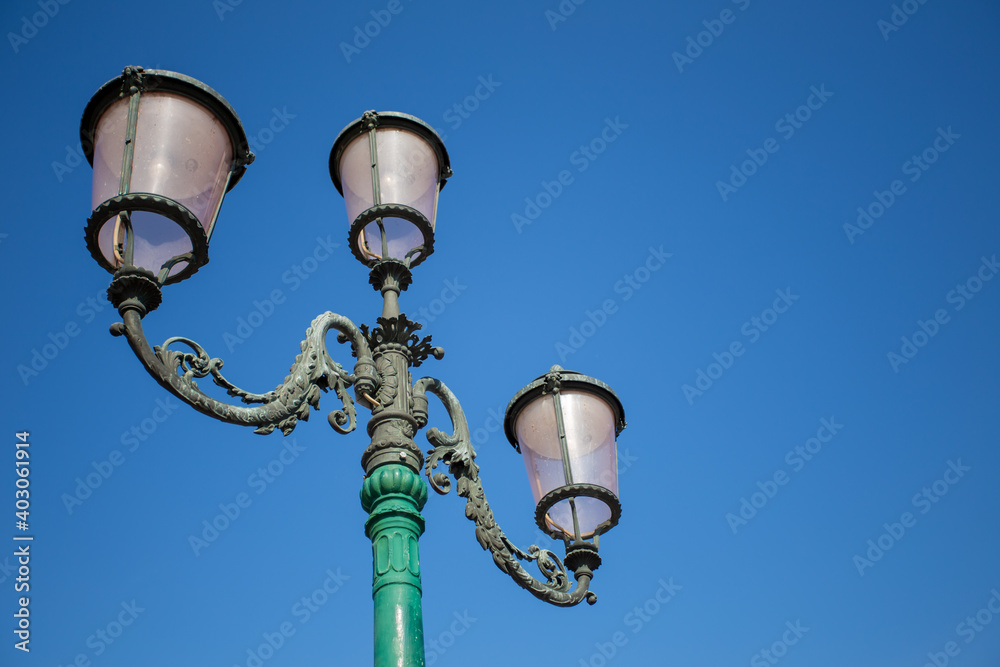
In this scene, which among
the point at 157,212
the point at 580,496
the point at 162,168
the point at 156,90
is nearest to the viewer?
the point at 157,212

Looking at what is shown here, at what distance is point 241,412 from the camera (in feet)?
12.3

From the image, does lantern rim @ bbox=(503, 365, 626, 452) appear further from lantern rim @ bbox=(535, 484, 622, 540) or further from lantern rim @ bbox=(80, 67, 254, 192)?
lantern rim @ bbox=(80, 67, 254, 192)

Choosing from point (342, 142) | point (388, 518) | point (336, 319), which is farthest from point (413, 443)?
point (342, 142)

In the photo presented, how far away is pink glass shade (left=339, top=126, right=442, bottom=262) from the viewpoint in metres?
4.77

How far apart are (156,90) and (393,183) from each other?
4.03 ft

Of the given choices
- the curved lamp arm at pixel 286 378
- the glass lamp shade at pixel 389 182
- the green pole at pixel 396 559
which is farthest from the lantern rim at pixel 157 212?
the green pole at pixel 396 559

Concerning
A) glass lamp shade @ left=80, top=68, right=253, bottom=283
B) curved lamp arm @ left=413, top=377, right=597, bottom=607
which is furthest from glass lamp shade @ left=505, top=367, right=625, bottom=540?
glass lamp shade @ left=80, top=68, right=253, bottom=283

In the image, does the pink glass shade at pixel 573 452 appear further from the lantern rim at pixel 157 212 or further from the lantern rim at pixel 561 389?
the lantern rim at pixel 157 212

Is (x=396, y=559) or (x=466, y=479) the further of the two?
(x=466, y=479)

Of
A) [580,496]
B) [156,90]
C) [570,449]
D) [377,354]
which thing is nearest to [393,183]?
[377,354]

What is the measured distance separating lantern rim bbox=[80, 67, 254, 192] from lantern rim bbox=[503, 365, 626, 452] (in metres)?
2.00

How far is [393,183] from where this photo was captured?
15.6ft

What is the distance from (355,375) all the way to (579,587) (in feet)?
5.68

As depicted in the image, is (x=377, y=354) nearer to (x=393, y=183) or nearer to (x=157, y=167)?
(x=393, y=183)
